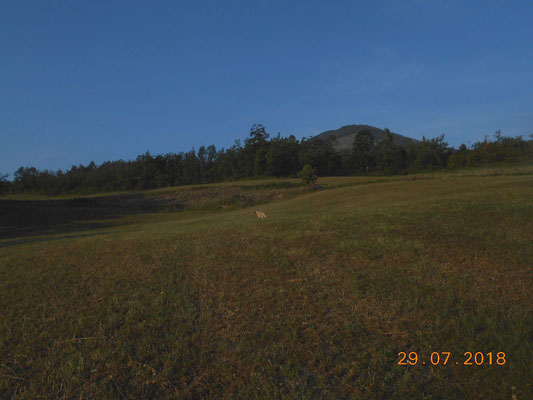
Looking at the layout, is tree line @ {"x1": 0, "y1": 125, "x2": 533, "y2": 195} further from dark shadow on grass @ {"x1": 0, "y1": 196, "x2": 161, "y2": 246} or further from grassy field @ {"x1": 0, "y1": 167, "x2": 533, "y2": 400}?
grassy field @ {"x1": 0, "y1": 167, "x2": 533, "y2": 400}

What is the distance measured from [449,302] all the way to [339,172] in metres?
81.5

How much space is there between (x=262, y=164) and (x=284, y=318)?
78019 millimetres

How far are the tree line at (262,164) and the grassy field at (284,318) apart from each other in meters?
65.6

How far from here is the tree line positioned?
73500 millimetres

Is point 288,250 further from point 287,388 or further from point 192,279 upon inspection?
point 287,388

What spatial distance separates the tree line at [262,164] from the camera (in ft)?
241

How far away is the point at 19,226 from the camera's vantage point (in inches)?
845
